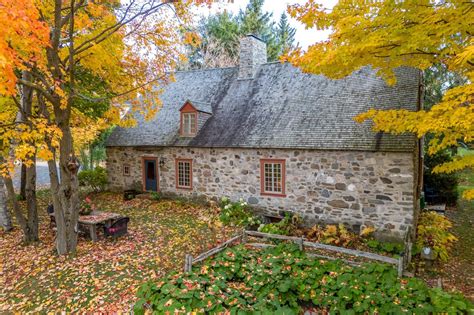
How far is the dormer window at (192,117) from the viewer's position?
14.6 m

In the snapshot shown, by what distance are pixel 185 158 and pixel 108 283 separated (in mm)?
7992

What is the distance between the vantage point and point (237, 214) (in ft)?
40.5

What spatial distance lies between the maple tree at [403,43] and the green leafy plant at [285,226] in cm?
531

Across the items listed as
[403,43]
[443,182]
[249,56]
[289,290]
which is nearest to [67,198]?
[289,290]

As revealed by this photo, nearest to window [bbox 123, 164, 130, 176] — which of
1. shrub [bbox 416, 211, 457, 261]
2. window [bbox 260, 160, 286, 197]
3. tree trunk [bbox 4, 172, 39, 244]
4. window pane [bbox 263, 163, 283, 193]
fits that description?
tree trunk [bbox 4, 172, 39, 244]

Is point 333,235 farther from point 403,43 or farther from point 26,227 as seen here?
point 26,227

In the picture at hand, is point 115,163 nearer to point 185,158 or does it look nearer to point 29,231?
point 185,158

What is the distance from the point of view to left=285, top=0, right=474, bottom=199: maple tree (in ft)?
17.5

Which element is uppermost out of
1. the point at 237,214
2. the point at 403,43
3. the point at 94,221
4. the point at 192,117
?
the point at 403,43

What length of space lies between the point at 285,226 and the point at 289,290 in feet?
13.6

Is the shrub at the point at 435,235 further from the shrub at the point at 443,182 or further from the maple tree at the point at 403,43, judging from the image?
the shrub at the point at 443,182

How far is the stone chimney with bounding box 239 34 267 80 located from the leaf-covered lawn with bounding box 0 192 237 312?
26.1 ft

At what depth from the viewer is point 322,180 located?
438 inches

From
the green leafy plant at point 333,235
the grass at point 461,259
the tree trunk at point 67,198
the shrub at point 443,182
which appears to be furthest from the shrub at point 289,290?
the shrub at point 443,182
